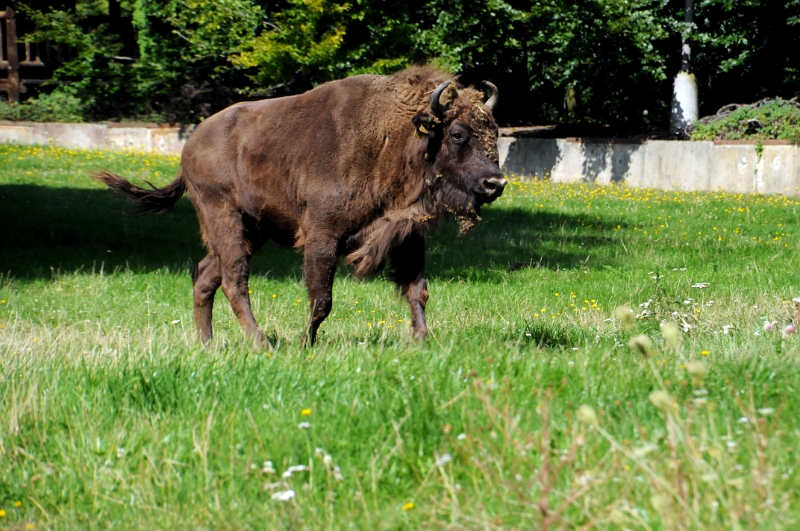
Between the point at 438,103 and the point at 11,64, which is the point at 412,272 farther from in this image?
the point at 11,64

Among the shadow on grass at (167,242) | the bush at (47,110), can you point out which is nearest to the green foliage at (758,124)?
the shadow on grass at (167,242)

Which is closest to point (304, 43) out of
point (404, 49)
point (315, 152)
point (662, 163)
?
point (404, 49)

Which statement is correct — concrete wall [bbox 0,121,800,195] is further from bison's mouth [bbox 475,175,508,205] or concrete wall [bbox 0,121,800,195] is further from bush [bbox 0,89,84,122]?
bison's mouth [bbox 475,175,508,205]

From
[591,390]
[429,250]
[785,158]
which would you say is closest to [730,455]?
[591,390]

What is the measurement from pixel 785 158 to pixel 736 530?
734 inches

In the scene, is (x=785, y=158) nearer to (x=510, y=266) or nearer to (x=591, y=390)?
(x=510, y=266)

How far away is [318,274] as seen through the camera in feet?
24.0

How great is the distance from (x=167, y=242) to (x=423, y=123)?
808 centimetres

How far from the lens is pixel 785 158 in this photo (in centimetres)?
2005

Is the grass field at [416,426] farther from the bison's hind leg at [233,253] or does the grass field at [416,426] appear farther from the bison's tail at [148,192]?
the bison's tail at [148,192]

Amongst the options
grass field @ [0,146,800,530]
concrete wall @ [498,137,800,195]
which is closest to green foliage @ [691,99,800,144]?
concrete wall @ [498,137,800,195]

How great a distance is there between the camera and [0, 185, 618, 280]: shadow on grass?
40.5 ft

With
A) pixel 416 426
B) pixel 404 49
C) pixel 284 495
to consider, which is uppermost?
pixel 404 49

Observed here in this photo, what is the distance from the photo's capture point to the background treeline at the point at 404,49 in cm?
2162
